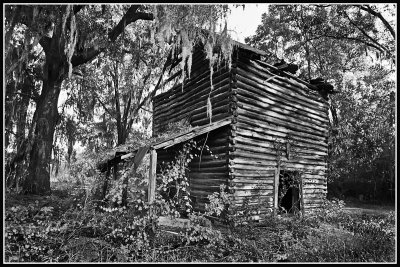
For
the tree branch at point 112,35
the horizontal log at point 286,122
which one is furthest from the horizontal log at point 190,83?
the tree branch at point 112,35

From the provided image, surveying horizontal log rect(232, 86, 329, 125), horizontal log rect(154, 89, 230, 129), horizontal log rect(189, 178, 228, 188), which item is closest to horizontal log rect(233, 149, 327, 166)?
horizontal log rect(189, 178, 228, 188)

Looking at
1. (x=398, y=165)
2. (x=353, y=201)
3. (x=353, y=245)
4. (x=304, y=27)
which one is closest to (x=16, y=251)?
(x=353, y=245)

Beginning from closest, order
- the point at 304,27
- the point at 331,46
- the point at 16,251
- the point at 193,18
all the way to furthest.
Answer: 1. the point at 16,251
2. the point at 193,18
3. the point at 304,27
4. the point at 331,46

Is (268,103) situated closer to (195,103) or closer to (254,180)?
(195,103)

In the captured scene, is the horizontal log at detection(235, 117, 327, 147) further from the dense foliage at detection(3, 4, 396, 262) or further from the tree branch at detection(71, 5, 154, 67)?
the tree branch at detection(71, 5, 154, 67)

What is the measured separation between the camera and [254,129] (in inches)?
448

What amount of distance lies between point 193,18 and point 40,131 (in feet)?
21.6

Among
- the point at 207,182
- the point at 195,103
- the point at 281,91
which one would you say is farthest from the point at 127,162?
the point at 281,91

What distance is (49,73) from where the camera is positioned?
10875 millimetres

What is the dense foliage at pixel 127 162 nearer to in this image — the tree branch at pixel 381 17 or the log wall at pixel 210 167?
the log wall at pixel 210 167

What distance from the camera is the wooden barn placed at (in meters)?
10.7

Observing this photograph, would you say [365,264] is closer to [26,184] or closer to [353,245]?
[353,245]

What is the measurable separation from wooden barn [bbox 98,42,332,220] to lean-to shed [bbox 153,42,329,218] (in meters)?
0.04

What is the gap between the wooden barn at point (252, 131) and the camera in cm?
1072
